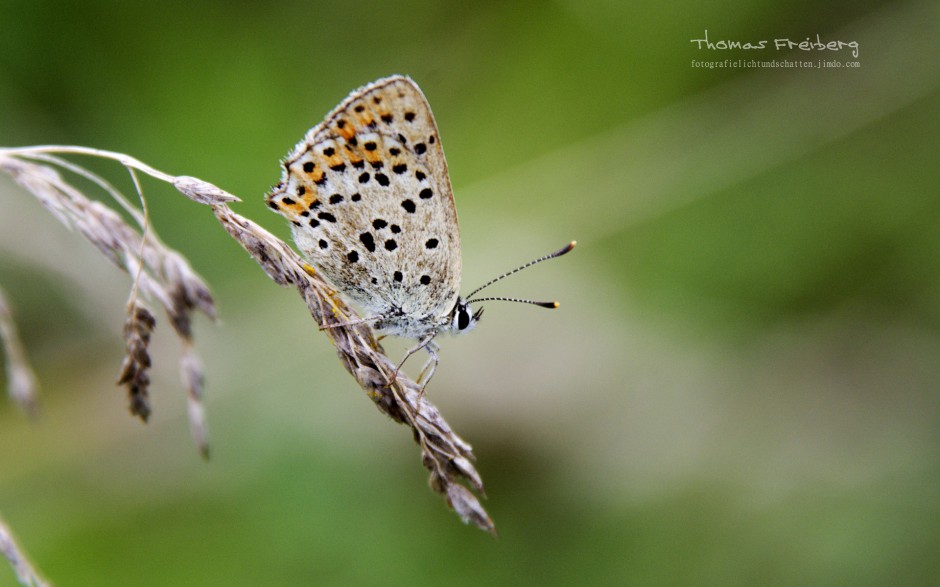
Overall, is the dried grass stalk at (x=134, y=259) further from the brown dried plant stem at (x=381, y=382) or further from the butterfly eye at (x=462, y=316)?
the butterfly eye at (x=462, y=316)

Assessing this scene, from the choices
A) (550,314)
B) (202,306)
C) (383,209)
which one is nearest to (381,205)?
(383,209)

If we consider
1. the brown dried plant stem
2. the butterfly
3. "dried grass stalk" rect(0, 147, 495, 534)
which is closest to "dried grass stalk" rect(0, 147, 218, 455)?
"dried grass stalk" rect(0, 147, 495, 534)

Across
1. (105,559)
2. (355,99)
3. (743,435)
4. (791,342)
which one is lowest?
(743,435)

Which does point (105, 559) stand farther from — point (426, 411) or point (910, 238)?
point (910, 238)

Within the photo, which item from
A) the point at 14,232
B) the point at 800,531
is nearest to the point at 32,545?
the point at 14,232

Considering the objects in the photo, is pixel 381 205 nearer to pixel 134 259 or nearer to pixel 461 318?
pixel 461 318
